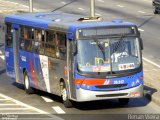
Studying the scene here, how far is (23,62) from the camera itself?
79.4ft

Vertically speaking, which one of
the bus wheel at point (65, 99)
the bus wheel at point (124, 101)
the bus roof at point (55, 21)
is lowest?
the bus wheel at point (124, 101)

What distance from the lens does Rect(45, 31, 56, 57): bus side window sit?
21.3 metres

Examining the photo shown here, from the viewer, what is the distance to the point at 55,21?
21797mm

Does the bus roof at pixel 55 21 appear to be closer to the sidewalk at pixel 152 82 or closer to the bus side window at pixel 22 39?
the bus side window at pixel 22 39

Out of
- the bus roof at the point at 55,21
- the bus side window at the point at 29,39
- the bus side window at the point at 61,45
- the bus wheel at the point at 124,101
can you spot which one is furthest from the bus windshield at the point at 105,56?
the bus side window at the point at 29,39

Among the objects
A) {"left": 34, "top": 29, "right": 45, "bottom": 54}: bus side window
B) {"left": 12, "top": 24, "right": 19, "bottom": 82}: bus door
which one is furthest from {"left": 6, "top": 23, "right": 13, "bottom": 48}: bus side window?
{"left": 34, "top": 29, "right": 45, "bottom": 54}: bus side window

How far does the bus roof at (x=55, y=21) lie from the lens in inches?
789

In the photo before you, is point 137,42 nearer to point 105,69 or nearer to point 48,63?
point 105,69

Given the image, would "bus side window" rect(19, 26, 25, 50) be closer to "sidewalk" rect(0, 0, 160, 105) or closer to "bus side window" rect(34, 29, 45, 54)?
Result: "bus side window" rect(34, 29, 45, 54)

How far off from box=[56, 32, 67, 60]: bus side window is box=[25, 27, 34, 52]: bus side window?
2.39 metres

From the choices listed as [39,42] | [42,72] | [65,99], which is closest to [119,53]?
[65,99]

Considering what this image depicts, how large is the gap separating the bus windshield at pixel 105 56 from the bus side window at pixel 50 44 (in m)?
1.84

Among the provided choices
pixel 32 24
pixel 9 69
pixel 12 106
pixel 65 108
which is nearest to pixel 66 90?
pixel 65 108

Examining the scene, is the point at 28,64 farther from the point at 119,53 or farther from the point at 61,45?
the point at 119,53
